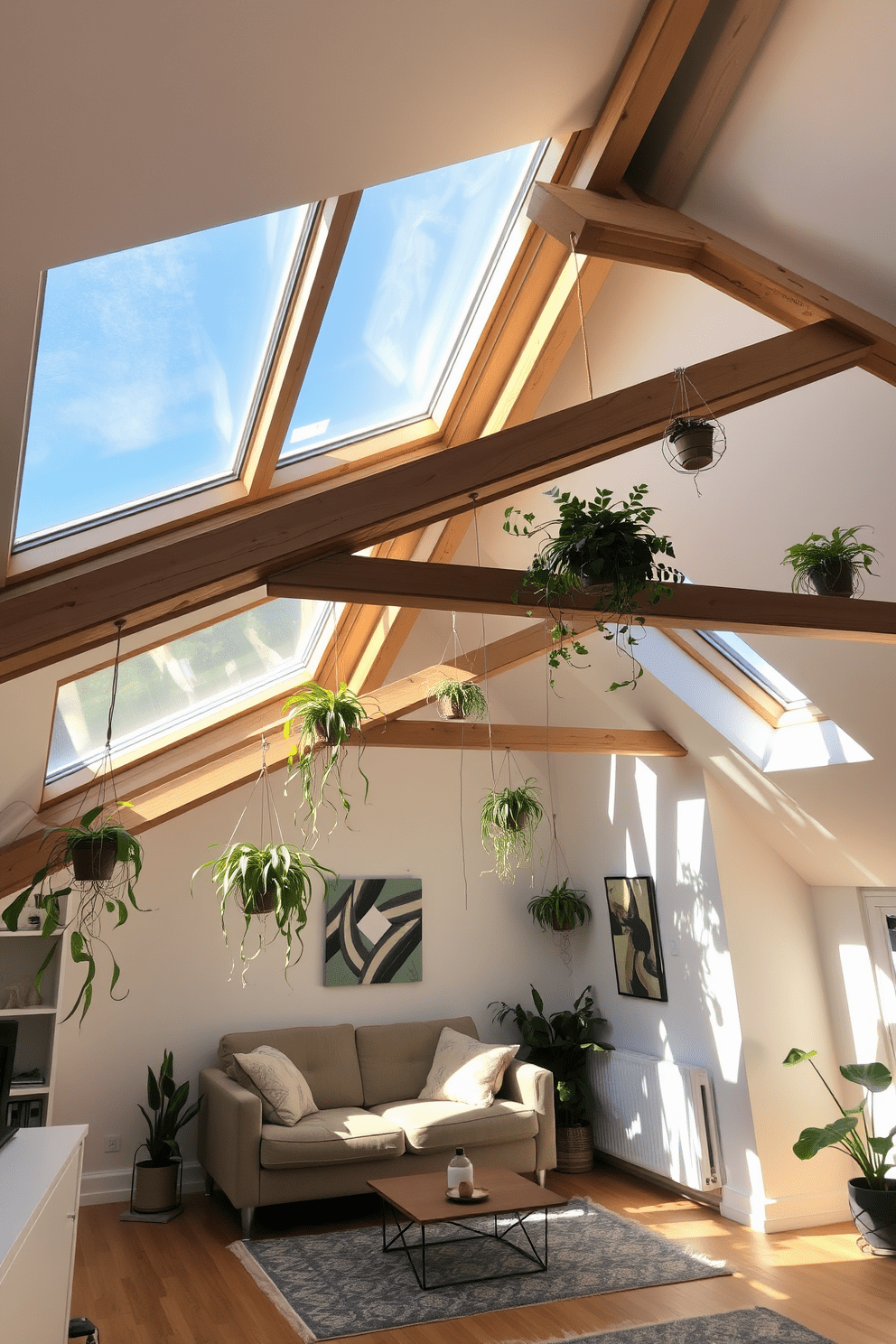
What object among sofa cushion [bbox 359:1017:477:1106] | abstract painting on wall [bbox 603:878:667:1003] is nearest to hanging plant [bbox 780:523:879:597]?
abstract painting on wall [bbox 603:878:667:1003]

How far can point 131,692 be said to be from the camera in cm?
489

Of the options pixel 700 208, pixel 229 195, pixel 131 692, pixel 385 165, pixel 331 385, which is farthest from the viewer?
pixel 131 692

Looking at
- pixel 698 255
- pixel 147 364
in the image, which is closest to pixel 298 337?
pixel 147 364

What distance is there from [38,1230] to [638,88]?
3350mm

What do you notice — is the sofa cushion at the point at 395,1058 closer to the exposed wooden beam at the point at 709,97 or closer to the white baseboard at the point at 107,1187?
the white baseboard at the point at 107,1187

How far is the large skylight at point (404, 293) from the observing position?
→ 130 inches

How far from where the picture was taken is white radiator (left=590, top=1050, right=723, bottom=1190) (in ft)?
18.2

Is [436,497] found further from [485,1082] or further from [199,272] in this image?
[485,1082]

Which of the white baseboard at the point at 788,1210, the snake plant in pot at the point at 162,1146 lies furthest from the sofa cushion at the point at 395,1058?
the white baseboard at the point at 788,1210

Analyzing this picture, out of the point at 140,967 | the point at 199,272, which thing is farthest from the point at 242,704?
the point at 199,272

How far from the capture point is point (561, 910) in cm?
692

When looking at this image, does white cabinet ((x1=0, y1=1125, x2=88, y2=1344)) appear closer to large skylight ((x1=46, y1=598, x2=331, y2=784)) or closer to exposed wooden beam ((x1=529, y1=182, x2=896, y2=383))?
large skylight ((x1=46, y1=598, x2=331, y2=784))

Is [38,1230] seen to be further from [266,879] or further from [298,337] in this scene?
[298,337]

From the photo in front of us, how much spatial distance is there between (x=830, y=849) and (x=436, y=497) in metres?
3.74
